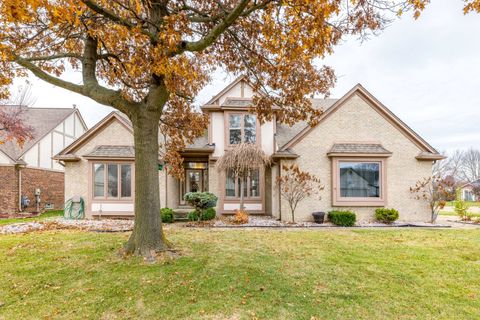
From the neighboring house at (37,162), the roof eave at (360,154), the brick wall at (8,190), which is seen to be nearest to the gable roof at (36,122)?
the neighboring house at (37,162)

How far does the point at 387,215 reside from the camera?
11.7m

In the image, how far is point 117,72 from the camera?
771 cm

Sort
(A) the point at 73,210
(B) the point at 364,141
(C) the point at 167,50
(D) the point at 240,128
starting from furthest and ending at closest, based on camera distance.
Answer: (D) the point at 240,128, (A) the point at 73,210, (B) the point at 364,141, (C) the point at 167,50

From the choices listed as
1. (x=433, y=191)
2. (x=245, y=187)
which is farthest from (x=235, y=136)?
(x=433, y=191)

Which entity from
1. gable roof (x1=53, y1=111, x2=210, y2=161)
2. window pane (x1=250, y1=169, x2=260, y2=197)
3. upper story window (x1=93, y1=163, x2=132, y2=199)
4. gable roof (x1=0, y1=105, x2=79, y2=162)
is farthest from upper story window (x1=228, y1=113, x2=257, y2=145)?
gable roof (x1=0, y1=105, x2=79, y2=162)

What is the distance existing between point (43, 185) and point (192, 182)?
35.1 ft

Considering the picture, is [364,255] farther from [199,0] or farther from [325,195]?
[199,0]

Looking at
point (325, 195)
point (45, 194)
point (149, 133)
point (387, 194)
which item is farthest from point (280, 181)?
point (45, 194)

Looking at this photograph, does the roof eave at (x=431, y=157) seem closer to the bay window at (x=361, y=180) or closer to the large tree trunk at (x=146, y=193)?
the bay window at (x=361, y=180)

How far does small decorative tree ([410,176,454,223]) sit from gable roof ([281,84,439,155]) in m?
1.38

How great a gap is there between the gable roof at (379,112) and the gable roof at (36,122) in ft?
53.2

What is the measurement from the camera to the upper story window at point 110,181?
518 inches

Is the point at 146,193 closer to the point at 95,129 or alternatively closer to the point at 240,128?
the point at 240,128

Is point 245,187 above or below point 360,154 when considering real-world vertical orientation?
below
